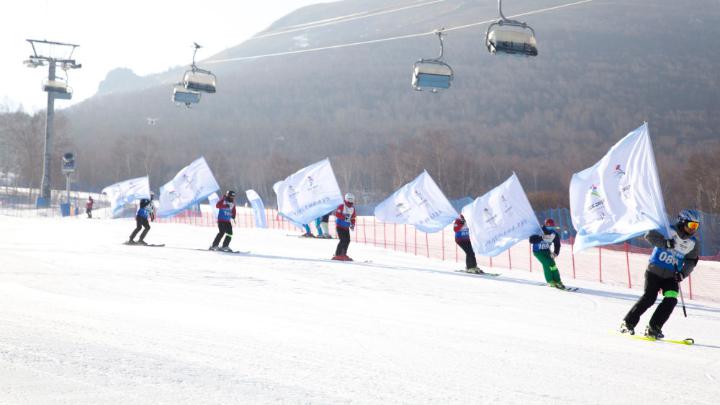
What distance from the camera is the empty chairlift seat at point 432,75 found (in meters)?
18.0

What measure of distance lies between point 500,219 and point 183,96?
1311 centimetres

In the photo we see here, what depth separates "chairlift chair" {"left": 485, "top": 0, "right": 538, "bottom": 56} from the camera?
15.5 m

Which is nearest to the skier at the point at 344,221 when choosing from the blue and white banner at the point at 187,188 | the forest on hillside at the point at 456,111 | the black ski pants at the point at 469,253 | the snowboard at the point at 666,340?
the black ski pants at the point at 469,253

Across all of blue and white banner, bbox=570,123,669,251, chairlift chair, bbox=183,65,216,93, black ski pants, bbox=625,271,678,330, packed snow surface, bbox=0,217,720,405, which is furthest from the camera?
chairlift chair, bbox=183,65,216,93

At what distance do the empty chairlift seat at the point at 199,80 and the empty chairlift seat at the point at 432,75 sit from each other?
7.28 m

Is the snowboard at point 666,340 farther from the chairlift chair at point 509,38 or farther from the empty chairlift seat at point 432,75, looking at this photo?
the empty chairlift seat at point 432,75

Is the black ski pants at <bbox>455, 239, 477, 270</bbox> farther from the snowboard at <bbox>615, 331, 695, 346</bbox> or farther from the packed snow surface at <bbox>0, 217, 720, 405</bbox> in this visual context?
the snowboard at <bbox>615, 331, 695, 346</bbox>

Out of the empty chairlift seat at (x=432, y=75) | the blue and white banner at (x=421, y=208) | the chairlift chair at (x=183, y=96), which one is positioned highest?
the chairlift chair at (x=183, y=96)

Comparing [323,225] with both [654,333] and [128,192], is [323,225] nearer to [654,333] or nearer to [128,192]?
[128,192]

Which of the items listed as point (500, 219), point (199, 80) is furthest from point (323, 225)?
point (500, 219)

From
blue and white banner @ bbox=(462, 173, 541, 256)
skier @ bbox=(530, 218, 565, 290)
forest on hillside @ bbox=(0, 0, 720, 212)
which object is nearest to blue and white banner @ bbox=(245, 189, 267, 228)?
blue and white banner @ bbox=(462, 173, 541, 256)

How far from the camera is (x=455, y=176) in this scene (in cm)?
9269

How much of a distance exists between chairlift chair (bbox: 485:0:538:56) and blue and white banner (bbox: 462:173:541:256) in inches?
112

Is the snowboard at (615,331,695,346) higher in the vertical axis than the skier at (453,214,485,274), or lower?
lower
